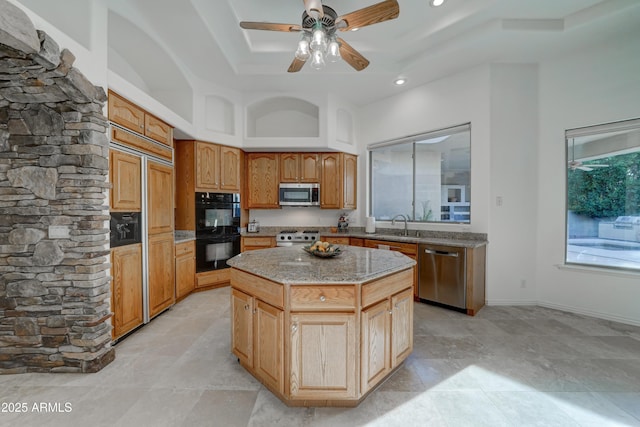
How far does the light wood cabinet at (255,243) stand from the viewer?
464cm

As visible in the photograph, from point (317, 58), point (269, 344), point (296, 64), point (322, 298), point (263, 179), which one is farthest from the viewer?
point (263, 179)

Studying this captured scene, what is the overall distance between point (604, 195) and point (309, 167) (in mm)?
4058

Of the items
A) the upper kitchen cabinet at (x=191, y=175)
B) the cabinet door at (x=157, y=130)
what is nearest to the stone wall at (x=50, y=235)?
the cabinet door at (x=157, y=130)

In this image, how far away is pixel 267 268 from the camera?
74.4 inches

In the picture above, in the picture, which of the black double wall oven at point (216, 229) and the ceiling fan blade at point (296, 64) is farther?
the black double wall oven at point (216, 229)

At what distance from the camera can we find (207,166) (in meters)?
4.17

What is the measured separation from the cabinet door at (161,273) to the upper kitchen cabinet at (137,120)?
117 centimetres

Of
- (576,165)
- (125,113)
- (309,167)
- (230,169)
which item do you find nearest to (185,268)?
(230,169)

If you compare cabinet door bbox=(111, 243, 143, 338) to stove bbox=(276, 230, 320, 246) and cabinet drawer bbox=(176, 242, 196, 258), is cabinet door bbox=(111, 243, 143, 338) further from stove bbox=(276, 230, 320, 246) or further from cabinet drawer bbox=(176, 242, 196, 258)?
stove bbox=(276, 230, 320, 246)

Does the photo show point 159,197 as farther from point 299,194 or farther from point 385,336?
point 385,336

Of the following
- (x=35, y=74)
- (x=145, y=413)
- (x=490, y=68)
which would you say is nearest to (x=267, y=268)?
(x=145, y=413)

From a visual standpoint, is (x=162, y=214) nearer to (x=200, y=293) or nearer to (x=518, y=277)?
(x=200, y=293)

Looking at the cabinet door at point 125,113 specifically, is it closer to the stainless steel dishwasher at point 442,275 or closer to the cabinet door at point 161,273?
the cabinet door at point 161,273

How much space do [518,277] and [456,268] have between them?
1.01m
